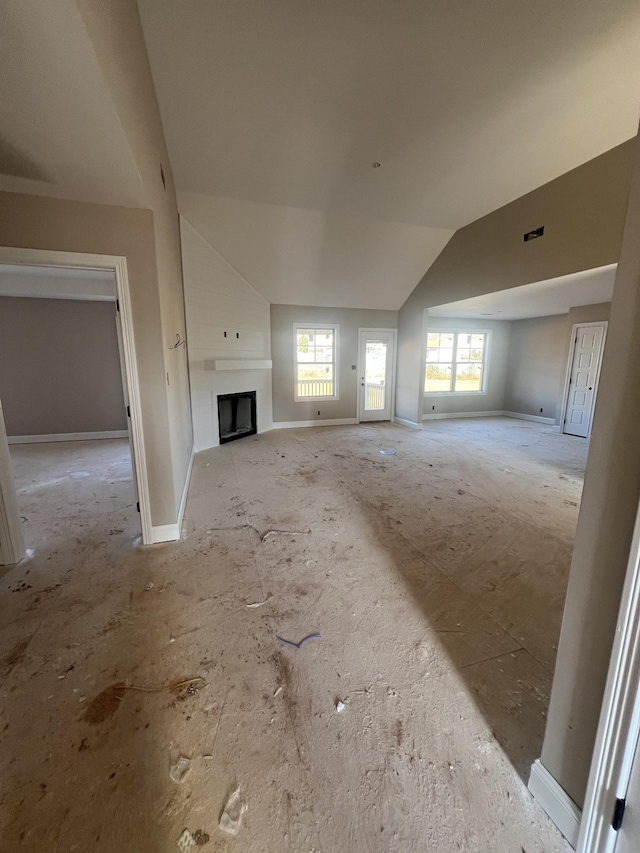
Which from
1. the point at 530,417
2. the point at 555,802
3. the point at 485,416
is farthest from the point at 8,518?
the point at 530,417

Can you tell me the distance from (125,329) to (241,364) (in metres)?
3.29

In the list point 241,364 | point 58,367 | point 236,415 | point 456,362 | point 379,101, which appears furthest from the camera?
point 456,362

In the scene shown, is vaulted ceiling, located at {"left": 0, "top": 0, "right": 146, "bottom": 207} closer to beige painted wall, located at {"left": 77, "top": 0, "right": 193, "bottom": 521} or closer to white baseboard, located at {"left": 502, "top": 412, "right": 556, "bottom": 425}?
beige painted wall, located at {"left": 77, "top": 0, "right": 193, "bottom": 521}

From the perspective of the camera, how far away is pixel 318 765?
1171 mm

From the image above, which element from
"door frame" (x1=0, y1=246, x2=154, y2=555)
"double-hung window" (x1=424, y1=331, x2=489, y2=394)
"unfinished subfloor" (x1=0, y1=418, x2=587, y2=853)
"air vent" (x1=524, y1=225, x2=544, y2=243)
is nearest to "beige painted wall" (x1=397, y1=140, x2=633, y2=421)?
"air vent" (x1=524, y1=225, x2=544, y2=243)

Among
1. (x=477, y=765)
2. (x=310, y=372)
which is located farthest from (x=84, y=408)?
(x=477, y=765)

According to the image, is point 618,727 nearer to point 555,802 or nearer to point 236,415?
point 555,802

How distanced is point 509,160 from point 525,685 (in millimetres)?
4639

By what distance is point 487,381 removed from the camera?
827cm

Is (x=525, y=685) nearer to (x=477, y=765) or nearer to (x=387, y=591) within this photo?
(x=477, y=765)

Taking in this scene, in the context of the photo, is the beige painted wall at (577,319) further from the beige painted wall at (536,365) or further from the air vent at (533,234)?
the air vent at (533,234)

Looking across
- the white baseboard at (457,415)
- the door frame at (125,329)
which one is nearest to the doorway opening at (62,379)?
the door frame at (125,329)

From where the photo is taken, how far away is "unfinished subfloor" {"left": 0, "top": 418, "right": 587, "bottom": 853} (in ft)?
3.40

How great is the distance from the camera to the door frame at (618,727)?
77cm
